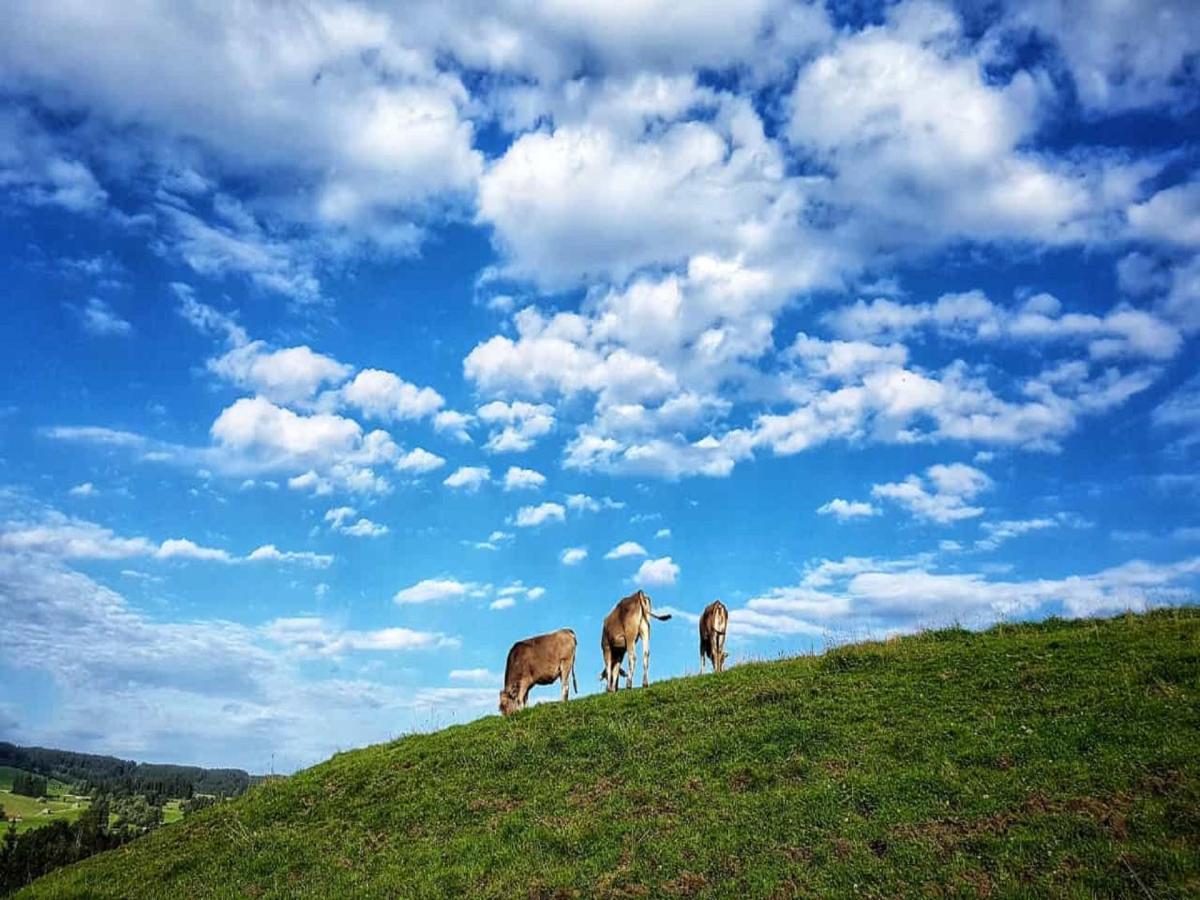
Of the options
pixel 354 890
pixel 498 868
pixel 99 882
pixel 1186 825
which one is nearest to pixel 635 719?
pixel 498 868

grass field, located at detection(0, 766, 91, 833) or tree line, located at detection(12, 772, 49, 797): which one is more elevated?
tree line, located at detection(12, 772, 49, 797)

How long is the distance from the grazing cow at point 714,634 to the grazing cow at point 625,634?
1469 millimetres

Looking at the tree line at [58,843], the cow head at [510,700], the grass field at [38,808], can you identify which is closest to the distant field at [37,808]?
the grass field at [38,808]

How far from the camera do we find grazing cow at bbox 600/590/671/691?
92.6 ft

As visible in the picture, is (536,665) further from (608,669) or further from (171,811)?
(171,811)

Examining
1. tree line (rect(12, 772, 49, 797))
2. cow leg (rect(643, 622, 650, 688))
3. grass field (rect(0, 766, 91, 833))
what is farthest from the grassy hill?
tree line (rect(12, 772, 49, 797))

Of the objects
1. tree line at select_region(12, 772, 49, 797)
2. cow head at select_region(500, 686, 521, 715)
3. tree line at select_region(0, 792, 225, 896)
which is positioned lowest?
tree line at select_region(0, 792, 225, 896)

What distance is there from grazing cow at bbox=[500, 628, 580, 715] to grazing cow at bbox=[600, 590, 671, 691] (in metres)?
1.35

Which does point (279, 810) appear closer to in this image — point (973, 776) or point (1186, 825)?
point (973, 776)

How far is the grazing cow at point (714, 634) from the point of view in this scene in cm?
2809

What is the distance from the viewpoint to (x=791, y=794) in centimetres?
1496

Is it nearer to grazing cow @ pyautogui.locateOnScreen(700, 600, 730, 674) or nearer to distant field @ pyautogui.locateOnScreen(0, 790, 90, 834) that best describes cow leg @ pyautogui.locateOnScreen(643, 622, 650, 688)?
grazing cow @ pyautogui.locateOnScreen(700, 600, 730, 674)

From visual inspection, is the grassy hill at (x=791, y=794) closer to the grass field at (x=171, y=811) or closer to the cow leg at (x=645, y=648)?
the cow leg at (x=645, y=648)

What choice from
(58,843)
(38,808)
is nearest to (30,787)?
(38,808)
